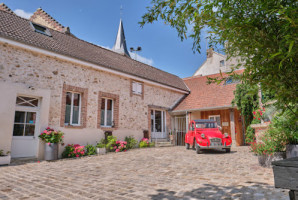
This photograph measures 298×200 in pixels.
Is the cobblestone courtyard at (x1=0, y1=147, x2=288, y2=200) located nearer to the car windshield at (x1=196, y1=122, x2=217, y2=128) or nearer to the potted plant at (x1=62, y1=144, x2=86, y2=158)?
the potted plant at (x1=62, y1=144, x2=86, y2=158)

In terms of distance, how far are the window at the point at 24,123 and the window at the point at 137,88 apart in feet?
19.2

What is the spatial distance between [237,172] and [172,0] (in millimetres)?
4529

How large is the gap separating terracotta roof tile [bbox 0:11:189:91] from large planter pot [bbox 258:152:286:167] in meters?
8.14

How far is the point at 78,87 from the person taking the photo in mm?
9766

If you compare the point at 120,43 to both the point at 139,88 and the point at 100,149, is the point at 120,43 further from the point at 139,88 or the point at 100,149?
the point at 100,149

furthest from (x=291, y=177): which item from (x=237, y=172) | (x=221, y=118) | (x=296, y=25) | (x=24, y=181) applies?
(x=221, y=118)

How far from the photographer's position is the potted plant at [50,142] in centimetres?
782

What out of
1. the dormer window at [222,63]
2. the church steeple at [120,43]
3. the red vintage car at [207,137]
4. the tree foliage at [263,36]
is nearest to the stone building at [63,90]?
the red vintage car at [207,137]

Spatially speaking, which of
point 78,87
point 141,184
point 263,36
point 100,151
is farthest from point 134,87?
point 263,36

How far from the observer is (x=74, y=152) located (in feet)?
28.2

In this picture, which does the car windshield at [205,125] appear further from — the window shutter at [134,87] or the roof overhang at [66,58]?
the roof overhang at [66,58]

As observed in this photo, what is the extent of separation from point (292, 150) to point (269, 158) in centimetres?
63

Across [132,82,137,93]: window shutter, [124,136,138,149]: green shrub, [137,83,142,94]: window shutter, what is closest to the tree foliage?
[124,136,138,149]: green shrub

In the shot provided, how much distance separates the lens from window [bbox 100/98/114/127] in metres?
10.9
